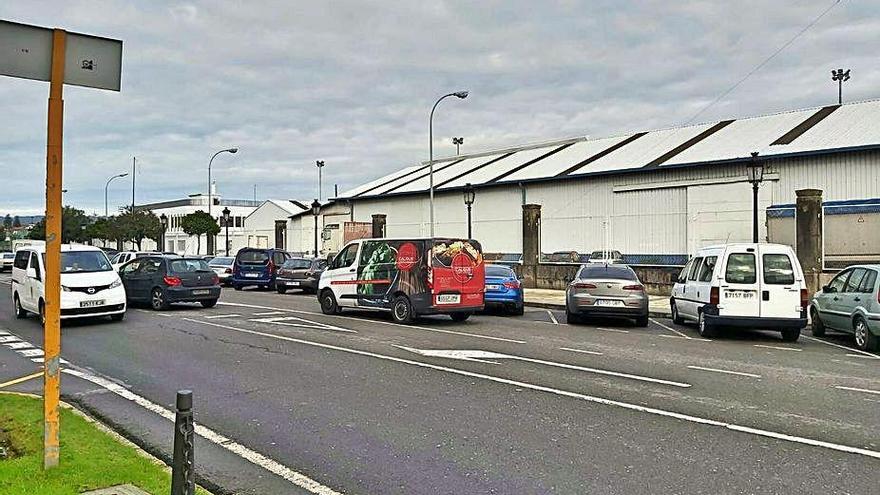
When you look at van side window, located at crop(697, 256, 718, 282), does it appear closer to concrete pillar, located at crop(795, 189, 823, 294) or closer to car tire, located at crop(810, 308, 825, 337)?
car tire, located at crop(810, 308, 825, 337)

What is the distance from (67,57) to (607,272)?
45.4 feet

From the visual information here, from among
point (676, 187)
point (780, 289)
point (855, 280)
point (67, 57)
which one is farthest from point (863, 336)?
point (676, 187)

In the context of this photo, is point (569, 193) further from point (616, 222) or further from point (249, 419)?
point (249, 419)

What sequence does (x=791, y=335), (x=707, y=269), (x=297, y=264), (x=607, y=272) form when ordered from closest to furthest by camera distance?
1. (x=791, y=335)
2. (x=707, y=269)
3. (x=607, y=272)
4. (x=297, y=264)

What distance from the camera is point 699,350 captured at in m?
12.6

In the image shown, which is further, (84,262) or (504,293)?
(504,293)

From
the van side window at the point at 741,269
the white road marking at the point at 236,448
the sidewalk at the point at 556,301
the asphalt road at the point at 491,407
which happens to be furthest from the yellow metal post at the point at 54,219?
the sidewalk at the point at 556,301

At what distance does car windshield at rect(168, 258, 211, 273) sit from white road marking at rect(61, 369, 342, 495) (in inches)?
436

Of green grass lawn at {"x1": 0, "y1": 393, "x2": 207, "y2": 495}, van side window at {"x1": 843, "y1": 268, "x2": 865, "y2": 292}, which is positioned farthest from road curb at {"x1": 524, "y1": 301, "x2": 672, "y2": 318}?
green grass lawn at {"x1": 0, "y1": 393, "x2": 207, "y2": 495}

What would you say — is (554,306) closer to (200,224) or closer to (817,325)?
(817,325)

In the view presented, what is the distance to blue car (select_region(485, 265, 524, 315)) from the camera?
1941 centimetres

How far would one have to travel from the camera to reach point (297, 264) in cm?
2912

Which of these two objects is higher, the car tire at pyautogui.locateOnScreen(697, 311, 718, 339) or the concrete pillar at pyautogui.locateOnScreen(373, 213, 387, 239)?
the concrete pillar at pyautogui.locateOnScreen(373, 213, 387, 239)

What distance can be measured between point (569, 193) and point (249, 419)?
102 ft
